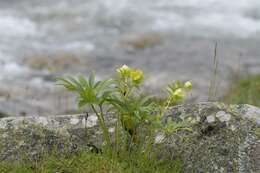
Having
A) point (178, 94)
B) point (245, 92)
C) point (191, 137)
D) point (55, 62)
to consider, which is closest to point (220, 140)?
point (191, 137)

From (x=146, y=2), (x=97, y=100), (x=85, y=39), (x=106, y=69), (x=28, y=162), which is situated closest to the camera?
(x=97, y=100)

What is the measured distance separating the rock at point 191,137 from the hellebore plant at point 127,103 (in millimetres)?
138

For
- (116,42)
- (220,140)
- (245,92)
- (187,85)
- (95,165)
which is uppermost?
(116,42)

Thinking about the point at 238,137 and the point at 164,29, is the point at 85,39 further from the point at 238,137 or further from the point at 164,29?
the point at 238,137

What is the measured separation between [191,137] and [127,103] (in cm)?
41

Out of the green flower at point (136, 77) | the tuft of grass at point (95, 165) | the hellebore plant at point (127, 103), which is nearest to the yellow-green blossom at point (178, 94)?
the hellebore plant at point (127, 103)

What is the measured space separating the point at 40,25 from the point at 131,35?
4.12 feet

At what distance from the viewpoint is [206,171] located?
3463 mm

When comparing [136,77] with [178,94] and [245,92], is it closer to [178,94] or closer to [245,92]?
[178,94]

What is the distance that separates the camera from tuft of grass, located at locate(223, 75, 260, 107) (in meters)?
6.66

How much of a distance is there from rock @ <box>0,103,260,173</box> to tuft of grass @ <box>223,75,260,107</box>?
9.22 feet

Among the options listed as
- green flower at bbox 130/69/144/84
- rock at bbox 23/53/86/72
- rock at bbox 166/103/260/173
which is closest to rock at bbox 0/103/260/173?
rock at bbox 166/103/260/173

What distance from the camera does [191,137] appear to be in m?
3.57

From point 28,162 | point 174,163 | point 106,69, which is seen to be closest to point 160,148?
point 174,163
